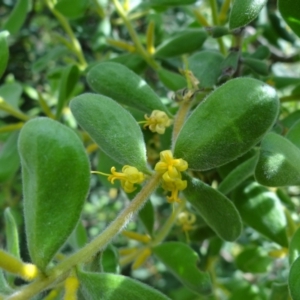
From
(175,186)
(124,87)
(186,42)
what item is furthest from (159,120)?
(186,42)

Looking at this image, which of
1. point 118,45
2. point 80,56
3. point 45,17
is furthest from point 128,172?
point 45,17

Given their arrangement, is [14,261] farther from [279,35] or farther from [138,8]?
[279,35]

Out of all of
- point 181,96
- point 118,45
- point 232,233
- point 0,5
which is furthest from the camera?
point 0,5

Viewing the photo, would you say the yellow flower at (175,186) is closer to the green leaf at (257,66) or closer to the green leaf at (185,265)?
the green leaf at (185,265)

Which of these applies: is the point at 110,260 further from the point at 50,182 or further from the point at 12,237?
the point at 50,182

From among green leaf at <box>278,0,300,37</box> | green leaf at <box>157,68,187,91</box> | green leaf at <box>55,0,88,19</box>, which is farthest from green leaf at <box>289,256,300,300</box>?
green leaf at <box>55,0,88,19</box>

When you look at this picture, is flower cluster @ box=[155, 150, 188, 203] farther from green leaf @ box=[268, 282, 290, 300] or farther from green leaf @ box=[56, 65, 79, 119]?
green leaf @ box=[56, 65, 79, 119]
